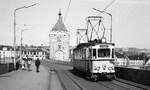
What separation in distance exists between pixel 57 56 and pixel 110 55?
405 feet

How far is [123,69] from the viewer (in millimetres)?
25859

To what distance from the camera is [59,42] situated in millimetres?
149750

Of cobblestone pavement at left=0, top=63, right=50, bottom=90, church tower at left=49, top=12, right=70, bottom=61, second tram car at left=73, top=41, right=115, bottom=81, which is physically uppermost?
church tower at left=49, top=12, right=70, bottom=61

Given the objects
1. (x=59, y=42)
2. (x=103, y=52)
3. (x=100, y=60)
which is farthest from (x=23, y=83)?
(x=59, y=42)

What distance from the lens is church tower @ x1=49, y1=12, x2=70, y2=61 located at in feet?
483

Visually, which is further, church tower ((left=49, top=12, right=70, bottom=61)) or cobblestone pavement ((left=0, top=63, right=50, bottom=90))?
church tower ((left=49, top=12, right=70, bottom=61))

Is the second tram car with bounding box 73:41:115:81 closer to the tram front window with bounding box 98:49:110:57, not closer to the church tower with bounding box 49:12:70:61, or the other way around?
the tram front window with bounding box 98:49:110:57

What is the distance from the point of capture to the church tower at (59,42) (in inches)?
5792

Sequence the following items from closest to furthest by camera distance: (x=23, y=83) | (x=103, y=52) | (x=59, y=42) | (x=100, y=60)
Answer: (x=23, y=83), (x=100, y=60), (x=103, y=52), (x=59, y=42)

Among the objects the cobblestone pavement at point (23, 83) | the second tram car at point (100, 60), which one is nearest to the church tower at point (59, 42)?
the cobblestone pavement at point (23, 83)

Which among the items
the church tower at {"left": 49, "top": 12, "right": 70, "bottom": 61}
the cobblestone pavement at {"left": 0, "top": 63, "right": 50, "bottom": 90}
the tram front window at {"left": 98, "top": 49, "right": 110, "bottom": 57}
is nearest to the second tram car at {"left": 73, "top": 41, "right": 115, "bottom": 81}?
the tram front window at {"left": 98, "top": 49, "right": 110, "bottom": 57}

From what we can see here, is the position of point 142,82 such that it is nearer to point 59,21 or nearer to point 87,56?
point 87,56

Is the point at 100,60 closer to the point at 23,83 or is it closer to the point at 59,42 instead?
the point at 23,83

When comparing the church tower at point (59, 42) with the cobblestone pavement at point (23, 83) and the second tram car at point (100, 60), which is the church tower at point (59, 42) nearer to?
the cobblestone pavement at point (23, 83)
